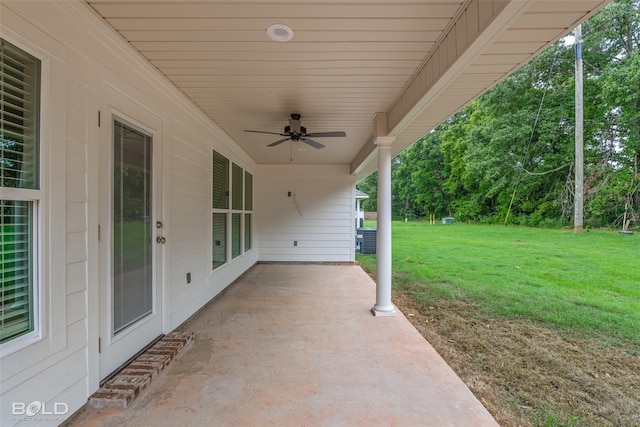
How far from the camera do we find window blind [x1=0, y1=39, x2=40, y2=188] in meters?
1.34

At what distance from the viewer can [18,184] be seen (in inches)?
54.9

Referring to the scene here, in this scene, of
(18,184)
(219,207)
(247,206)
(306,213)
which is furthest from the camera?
(306,213)

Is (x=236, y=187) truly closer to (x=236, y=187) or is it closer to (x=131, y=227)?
(x=236, y=187)

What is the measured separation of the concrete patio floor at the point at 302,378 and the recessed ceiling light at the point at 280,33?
8.08ft

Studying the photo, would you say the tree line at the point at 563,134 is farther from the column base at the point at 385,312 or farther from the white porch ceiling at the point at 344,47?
the white porch ceiling at the point at 344,47

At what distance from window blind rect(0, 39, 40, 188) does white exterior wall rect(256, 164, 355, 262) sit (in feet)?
18.9

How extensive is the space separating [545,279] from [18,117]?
23.9ft

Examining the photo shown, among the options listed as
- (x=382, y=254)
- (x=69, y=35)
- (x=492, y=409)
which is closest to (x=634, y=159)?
(x=382, y=254)

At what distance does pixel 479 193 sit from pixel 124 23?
76.9ft

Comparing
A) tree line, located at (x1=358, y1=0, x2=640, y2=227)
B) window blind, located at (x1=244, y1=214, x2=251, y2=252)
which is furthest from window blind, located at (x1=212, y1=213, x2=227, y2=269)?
tree line, located at (x1=358, y1=0, x2=640, y2=227)

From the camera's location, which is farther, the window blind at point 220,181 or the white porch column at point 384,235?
the window blind at point 220,181

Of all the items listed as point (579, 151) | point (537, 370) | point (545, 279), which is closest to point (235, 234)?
point (537, 370)

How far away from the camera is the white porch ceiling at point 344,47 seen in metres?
1.65

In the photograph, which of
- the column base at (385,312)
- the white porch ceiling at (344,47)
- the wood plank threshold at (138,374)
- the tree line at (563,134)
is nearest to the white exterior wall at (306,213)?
the column base at (385,312)
